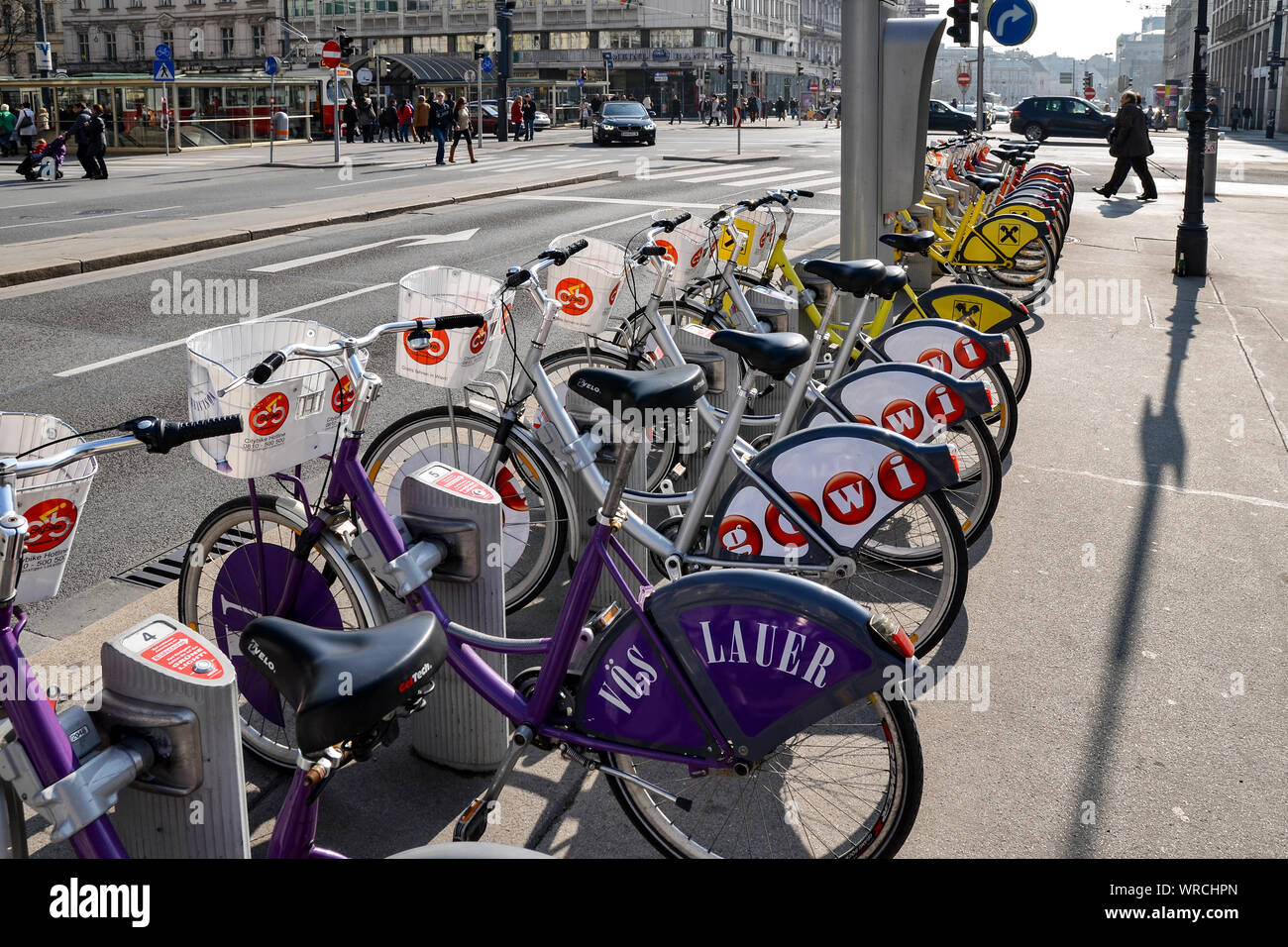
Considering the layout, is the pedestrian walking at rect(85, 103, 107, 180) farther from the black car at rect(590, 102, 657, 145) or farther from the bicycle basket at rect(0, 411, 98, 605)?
the bicycle basket at rect(0, 411, 98, 605)

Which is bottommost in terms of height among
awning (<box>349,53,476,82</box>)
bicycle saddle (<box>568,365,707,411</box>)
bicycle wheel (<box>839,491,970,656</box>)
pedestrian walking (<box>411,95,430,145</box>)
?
bicycle wheel (<box>839,491,970,656</box>)

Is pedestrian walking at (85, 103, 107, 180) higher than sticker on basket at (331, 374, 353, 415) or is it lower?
higher

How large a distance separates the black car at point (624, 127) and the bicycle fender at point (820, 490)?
36.5m

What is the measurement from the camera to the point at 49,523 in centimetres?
231

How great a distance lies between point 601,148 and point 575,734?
3712 centimetres

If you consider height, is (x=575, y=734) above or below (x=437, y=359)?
below

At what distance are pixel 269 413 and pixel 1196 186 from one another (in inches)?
438

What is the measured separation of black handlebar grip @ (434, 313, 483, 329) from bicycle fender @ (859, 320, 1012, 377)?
2246 millimetres

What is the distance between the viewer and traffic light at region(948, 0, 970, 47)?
15.2m

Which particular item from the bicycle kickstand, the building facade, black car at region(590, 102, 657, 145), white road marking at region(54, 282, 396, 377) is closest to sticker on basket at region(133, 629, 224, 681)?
the bicycle kickstand
